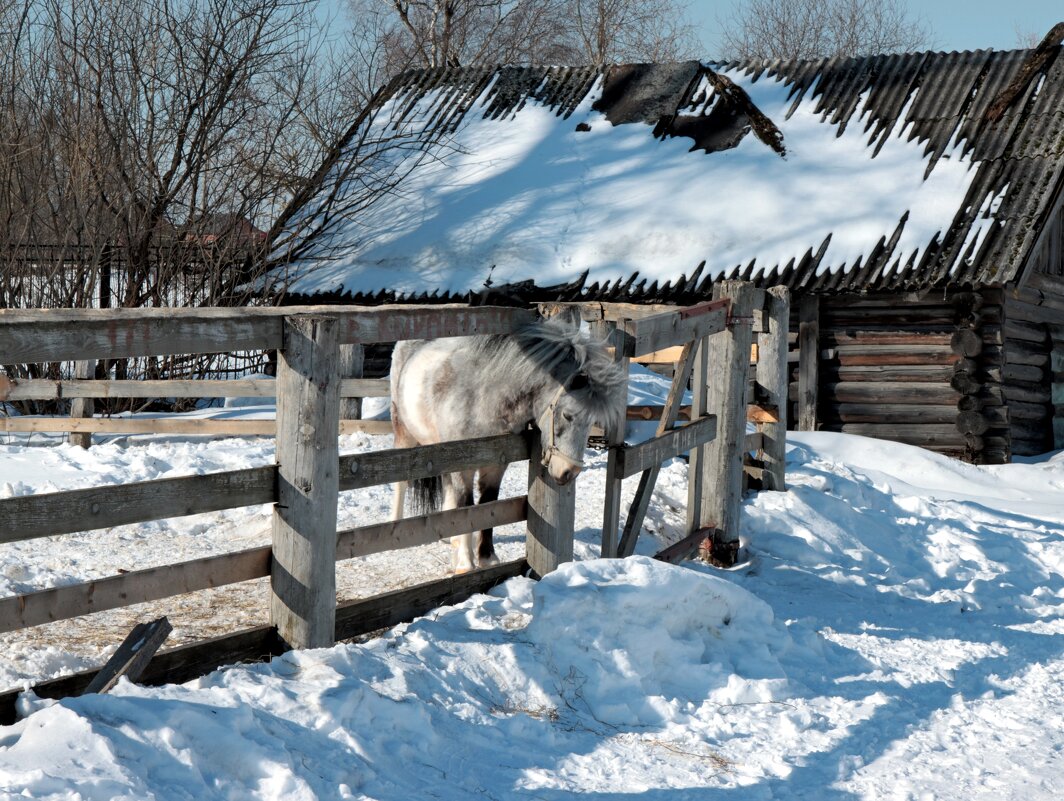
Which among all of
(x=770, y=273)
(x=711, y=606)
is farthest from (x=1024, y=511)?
(x=711, y=606)

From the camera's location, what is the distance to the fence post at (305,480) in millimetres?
4109

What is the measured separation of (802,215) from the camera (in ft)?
49.5

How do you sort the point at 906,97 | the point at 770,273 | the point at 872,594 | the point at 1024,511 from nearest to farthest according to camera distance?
1. the point at 872,594
2. the point at 1024,511
3. the point at 770,273
4. the point at 906,97

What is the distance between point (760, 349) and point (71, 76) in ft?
35.5

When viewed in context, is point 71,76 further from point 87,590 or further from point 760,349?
point 87,590

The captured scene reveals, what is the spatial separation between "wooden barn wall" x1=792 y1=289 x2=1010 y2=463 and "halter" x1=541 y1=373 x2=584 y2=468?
378 inches

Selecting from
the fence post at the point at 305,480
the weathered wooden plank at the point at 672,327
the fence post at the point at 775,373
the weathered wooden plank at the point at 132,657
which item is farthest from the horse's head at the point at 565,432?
the fence post at the point at 775,373

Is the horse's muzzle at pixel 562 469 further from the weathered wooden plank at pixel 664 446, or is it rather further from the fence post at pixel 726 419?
the fence post at pixel 726 419

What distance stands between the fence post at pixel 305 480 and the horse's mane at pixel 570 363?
5.77 feet

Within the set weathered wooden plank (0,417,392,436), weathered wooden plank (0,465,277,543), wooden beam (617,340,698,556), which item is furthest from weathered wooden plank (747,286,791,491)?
weathered wooden plank (0,465,277,543)

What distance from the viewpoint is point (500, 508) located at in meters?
5.57

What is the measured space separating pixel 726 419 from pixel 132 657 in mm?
4659

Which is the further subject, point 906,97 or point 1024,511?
A: point 906,97

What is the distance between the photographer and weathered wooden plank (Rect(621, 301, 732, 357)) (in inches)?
233
